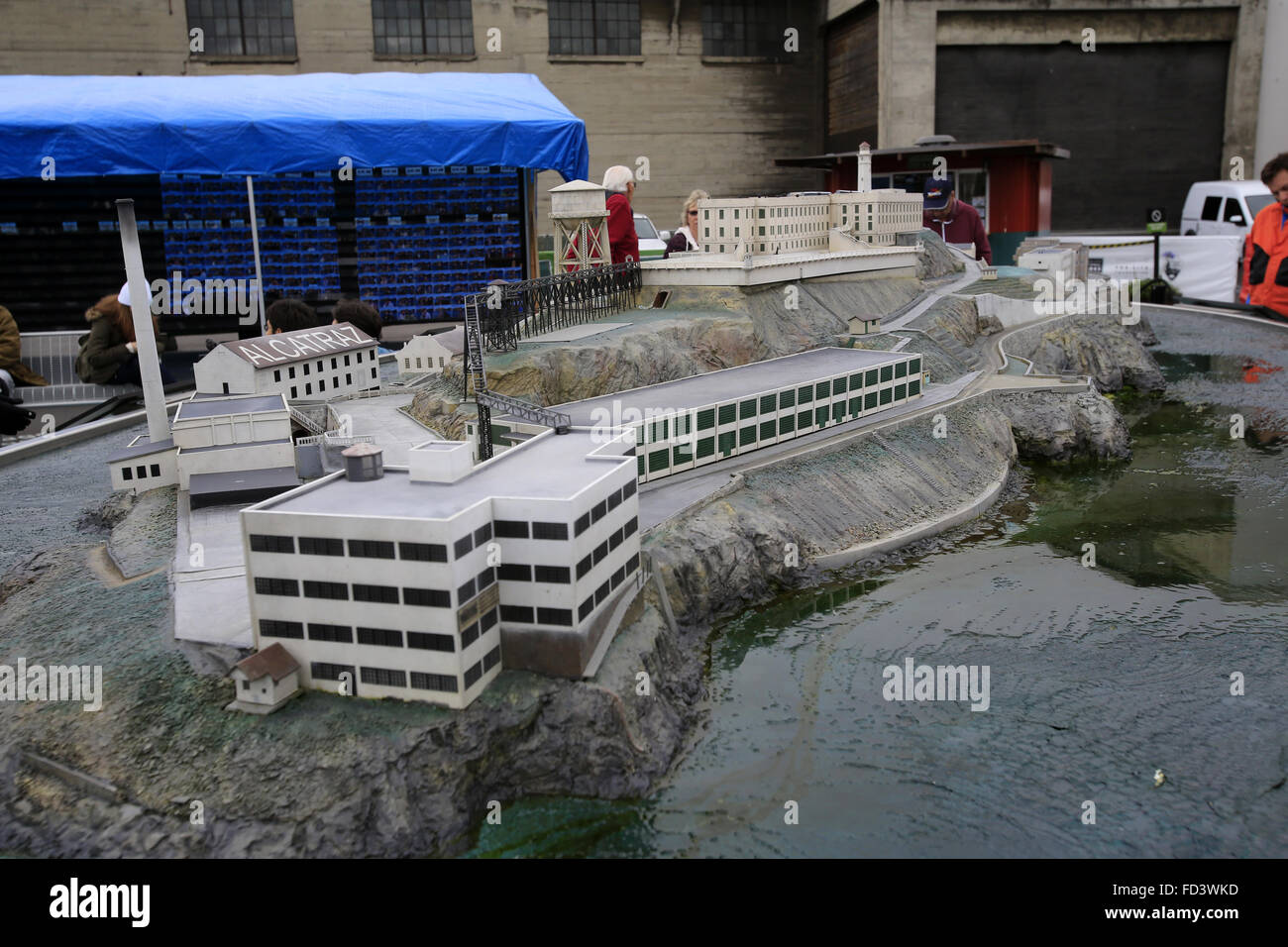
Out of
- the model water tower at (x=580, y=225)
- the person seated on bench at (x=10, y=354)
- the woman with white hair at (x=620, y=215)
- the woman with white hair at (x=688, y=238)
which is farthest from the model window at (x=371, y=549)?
the woman with white hair at (x=688, y=238)

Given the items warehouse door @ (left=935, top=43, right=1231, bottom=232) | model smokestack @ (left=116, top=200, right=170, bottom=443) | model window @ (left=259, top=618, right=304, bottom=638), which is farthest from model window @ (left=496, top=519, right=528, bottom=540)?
warehouse door @ (left=935, top=43, right=1231, bottom=232)

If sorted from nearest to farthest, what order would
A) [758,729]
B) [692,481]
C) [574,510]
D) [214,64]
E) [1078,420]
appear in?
[574,510]
[758,729]
[692,481]
[1078,420]
[214,64]

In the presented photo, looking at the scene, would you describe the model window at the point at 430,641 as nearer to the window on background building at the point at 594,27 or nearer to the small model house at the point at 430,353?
the small model house at the point at 430,353

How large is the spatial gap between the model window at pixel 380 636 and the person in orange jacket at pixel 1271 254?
48.4 ft

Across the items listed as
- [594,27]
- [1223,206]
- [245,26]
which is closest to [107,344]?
[245,26]

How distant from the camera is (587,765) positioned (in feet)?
70.8

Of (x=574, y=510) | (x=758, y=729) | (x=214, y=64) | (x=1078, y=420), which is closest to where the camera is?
(x=574, y=510)

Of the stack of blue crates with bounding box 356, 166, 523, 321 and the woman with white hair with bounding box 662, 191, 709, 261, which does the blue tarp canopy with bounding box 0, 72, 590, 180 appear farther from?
the woman with white hair with bounding box 662, 191, 709, 261

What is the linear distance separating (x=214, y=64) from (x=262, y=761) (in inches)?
2068

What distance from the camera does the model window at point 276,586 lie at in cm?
2097

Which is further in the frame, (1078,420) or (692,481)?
(1078,420)

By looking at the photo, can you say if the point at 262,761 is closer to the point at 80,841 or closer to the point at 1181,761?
the point at 80,841
